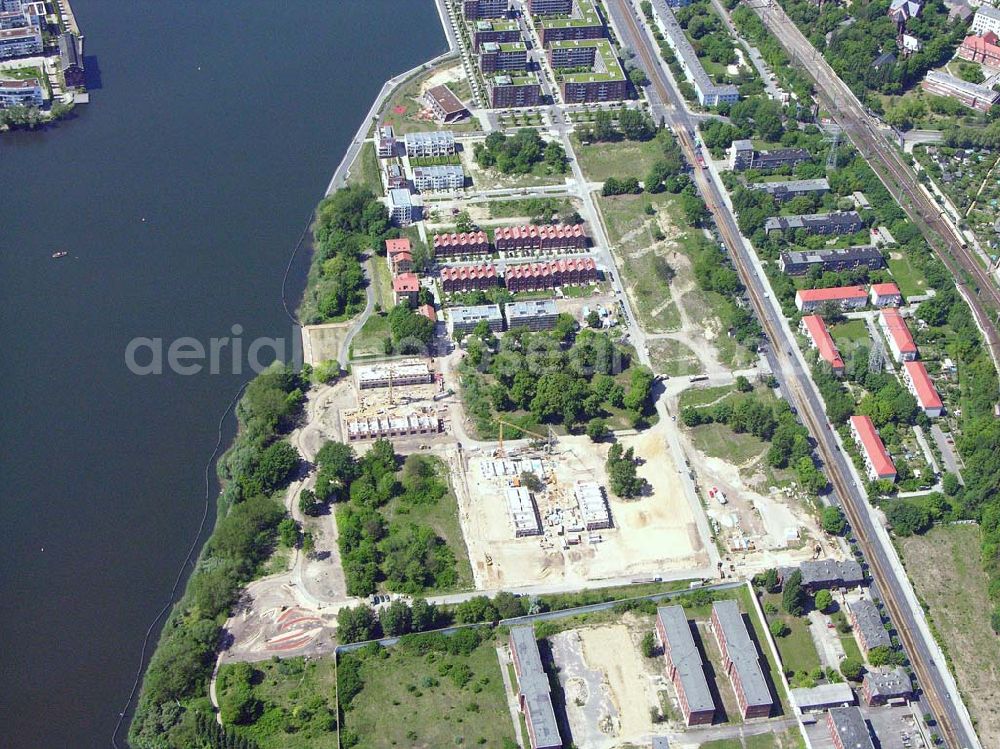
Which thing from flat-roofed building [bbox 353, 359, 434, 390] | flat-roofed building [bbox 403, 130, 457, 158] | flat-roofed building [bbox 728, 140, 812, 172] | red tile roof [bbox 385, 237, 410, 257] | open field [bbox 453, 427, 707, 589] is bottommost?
open field [bbox 453, 427, 707, 589]

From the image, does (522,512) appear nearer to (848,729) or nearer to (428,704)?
(428,704)

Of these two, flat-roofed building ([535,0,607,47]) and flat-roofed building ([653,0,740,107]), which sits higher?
flat-roofed building ([535,0,607,47])

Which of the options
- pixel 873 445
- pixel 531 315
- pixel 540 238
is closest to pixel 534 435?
pixel 531 315

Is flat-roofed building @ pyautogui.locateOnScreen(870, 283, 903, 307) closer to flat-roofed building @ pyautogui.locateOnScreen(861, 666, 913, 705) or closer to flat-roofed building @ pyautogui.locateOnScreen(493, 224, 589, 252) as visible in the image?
flat-roofed building @ pyautogui.locateOnScreen(493, 224, 589, 252)

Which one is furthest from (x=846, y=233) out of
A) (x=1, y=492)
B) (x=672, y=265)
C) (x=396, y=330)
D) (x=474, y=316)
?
(x=1, y=492)

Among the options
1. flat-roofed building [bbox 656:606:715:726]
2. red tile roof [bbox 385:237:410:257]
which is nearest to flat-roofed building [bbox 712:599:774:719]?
flat-roofed building [bbox 656:606:715:726]

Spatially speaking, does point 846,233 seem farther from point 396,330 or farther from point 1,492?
point 1,492

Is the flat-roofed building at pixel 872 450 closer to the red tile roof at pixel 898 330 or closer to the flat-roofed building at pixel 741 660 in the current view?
the red tile roof at pixel 898 330

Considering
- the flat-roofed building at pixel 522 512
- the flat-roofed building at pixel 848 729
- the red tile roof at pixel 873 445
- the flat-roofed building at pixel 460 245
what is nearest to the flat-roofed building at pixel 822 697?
the flat-roofed building at pixel 848 729
